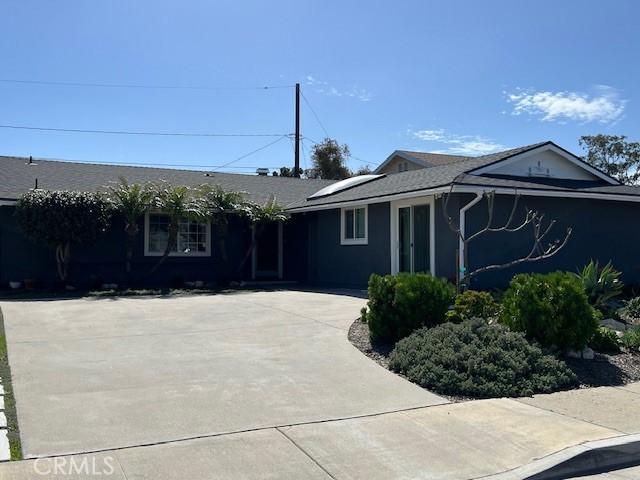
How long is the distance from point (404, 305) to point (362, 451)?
159 inches

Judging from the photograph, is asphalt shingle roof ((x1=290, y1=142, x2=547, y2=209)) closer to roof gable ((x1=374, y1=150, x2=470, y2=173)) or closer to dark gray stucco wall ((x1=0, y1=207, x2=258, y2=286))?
dark gray stucco wall ((x1=0, y1=207, x2=258, y2=286))

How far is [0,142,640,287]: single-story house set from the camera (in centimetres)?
1448

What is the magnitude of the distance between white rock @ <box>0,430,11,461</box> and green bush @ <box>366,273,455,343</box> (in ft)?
17.1

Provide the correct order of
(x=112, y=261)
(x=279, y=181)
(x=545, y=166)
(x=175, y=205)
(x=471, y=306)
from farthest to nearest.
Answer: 1. (x=279, y=181)
2. (x=112, y=261)
3. (x=175, y=205)
4. (x=545, y=166)
5. (x=471, y=306)

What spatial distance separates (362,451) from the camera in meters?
4.96

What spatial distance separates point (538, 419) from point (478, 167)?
1025 cm

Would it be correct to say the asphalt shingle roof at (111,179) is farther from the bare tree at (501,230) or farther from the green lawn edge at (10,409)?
the green lawn edge at (10,409)

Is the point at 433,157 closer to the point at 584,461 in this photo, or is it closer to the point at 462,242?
the point at 462,242

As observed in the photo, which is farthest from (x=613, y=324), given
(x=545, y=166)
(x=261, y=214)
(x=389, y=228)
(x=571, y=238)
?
(x=261, y=214)

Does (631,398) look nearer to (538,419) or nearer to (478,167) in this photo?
(538,419)

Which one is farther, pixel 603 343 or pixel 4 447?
pixel 603 343

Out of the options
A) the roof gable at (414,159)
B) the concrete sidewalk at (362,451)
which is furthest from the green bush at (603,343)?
the roof gable at (414,159)

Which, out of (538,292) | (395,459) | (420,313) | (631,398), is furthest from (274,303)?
(395,459)

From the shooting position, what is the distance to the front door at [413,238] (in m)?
15.3
